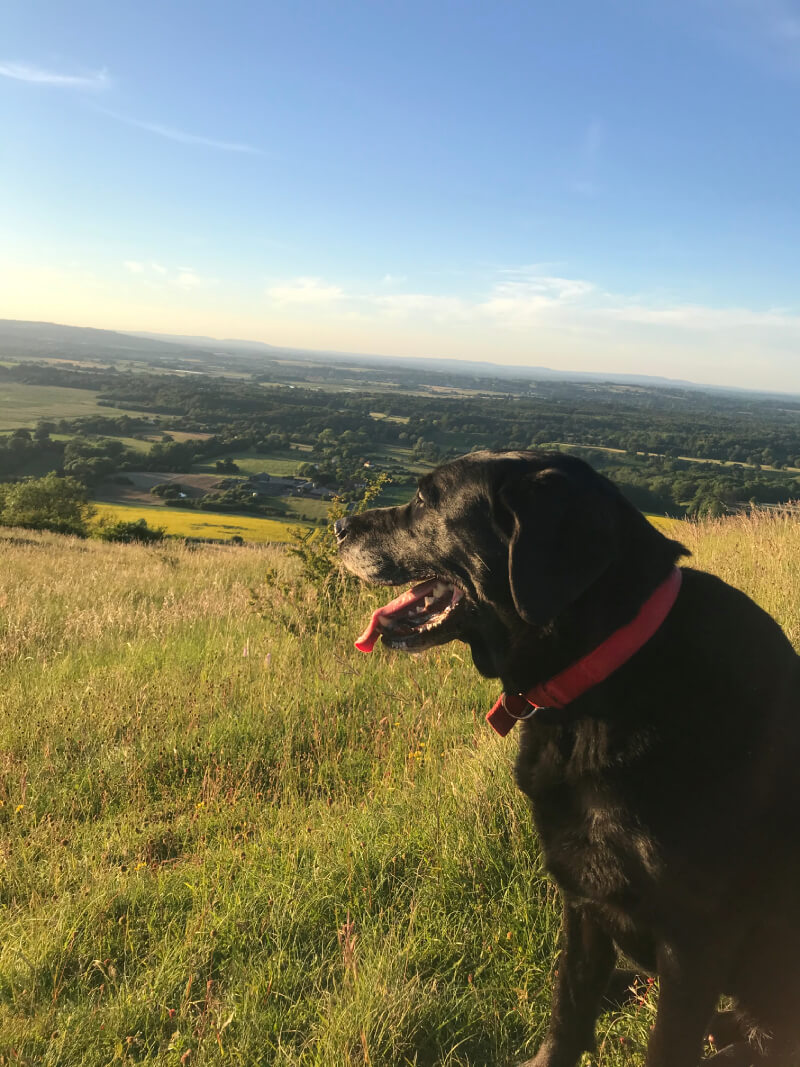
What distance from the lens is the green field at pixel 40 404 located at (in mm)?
77812

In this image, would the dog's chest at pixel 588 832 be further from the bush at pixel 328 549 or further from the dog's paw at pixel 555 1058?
the bush at pixel 328 549

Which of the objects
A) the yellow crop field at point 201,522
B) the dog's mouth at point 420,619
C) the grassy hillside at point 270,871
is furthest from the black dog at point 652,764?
the yellow crop field at point 201,522

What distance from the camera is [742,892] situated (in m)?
1.61

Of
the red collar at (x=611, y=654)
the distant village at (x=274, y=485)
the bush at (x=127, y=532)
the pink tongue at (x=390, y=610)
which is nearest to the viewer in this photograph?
the red collar at (x=611, y=654)

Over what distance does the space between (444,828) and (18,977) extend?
64.9 inches

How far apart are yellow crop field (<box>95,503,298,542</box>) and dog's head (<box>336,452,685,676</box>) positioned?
27752 mm

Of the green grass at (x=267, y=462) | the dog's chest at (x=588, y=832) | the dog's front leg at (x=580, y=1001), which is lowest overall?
the green grass at (x=267, y=462)

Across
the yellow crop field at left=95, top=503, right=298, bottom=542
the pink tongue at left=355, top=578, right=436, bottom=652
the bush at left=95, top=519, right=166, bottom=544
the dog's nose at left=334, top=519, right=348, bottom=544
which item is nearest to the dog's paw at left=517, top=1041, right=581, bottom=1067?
the pink tongue at left=355, top=578, right=436, bottom=652

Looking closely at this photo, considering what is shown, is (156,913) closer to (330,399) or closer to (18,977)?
(18,977)

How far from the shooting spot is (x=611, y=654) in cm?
175

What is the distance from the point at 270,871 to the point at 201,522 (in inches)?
1431

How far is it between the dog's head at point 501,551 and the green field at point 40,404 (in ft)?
253

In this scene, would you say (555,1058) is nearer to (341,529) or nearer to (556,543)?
(556,543)

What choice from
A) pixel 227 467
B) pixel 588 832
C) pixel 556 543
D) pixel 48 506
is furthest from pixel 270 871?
pixel 227 467
